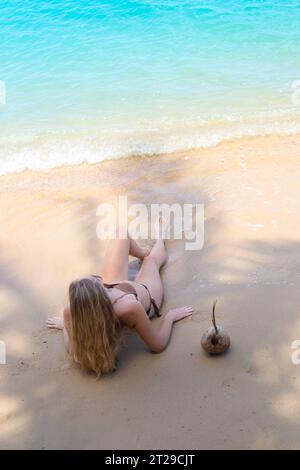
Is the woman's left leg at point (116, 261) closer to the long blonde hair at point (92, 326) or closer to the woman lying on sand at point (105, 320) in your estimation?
the woman lying on sand at point (105, 320)

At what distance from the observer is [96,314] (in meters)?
2.90

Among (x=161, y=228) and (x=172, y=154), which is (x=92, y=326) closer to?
(x=161, y=228)

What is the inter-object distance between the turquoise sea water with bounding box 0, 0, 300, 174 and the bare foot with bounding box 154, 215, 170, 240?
177cm

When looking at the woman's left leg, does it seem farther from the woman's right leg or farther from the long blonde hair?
the long blonde hair

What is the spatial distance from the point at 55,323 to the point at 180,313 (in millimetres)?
797

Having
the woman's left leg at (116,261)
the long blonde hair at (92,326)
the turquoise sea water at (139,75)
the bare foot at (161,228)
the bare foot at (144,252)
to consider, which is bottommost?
the turquoise sea water at (139,75)

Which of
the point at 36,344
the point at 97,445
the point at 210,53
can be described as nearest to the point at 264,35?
the point at 210,53

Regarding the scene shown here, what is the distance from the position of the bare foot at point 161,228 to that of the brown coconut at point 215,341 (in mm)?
1373

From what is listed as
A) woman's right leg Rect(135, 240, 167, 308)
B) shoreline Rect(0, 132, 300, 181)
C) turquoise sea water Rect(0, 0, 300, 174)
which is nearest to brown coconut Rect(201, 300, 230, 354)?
woman's right leg Rect(135, 240, 167, 308)

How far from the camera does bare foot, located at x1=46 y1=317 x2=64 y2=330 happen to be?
344 centimetres

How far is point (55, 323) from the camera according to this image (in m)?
3.47

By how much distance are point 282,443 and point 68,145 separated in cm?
471

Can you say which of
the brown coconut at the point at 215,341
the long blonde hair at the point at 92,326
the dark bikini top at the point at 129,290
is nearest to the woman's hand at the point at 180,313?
the dark bikini top at the point at 129,290

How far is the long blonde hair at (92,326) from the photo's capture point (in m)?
2.89
